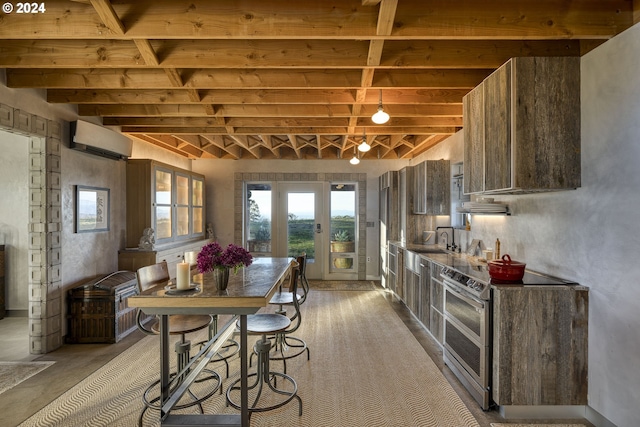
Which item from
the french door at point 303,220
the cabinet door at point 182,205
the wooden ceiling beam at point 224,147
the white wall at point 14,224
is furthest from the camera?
the french door at point 303,220

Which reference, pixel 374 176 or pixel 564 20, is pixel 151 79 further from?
pixel 374 176

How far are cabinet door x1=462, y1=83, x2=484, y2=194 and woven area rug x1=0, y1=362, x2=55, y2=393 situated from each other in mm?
4298

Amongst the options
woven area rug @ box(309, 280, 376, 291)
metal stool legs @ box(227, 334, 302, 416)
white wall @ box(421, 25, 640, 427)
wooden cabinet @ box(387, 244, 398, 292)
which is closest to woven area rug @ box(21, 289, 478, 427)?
metal stool legs @ box(227, 334, 302, 416)

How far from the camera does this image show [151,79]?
3.22 meters

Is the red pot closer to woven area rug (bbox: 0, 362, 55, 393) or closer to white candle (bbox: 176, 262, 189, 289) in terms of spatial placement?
white candle (bbox: 176, 262, 189, 289)

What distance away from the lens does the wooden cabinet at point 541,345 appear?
2332mm

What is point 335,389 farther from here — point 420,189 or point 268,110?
point 420,189

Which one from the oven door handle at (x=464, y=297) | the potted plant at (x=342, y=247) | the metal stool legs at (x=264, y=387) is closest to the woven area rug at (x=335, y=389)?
the metal stool legs at (x=264, y=387)

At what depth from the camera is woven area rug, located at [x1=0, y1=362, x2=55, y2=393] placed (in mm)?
2828

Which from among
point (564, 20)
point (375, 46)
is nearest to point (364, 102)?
point (375, 46)

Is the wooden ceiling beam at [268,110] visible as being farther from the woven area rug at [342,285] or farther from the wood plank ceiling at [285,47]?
the woven area rug at [342,285]

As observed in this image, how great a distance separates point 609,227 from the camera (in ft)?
7.11

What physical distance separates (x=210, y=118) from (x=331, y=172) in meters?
3.13

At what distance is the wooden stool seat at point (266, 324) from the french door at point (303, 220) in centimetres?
430
